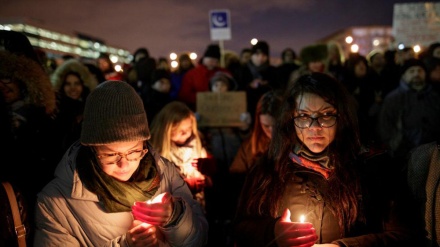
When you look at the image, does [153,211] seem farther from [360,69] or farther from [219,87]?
[360,69]

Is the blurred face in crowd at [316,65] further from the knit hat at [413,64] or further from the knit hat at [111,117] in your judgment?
the knit hat at [111,117]

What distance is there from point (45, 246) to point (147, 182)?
70cm

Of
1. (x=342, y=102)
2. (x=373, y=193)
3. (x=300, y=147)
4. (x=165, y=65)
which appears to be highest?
(x=165, y=65)

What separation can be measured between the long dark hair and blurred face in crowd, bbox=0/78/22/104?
7.47ft

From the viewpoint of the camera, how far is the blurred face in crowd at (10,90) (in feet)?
9.87

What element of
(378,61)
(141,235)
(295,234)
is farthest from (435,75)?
(141,235)

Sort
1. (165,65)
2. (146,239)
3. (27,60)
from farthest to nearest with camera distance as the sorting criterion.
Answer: (165,65) < (27,60) < (146,239)

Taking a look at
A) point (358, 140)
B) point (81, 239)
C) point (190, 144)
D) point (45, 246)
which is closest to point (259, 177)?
point (358, 140)

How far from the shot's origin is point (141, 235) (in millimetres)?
1985

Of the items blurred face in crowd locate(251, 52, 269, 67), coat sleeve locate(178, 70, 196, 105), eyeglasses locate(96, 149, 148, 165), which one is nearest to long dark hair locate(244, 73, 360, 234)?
eyeglasses locate(96, 149, 148, 165)

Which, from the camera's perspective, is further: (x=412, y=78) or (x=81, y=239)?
(x=412, y=78)

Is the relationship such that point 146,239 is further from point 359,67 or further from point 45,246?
point 359,67

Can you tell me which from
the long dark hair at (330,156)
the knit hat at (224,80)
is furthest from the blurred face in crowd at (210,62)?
the long dark hair at (330,156)

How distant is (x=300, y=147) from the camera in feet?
7.46
